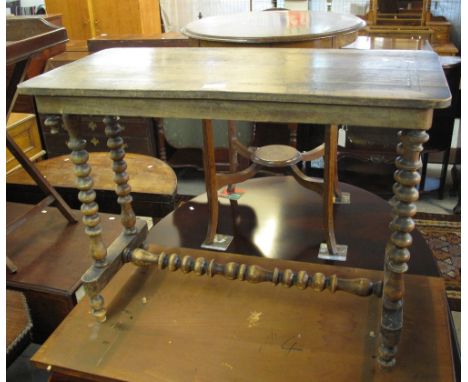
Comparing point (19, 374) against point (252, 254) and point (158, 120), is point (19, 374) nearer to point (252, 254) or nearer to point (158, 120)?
point (252, 254)

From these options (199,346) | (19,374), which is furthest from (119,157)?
(19,374)

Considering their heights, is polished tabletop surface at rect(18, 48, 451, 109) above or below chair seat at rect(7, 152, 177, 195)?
above

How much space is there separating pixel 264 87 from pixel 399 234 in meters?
0.39

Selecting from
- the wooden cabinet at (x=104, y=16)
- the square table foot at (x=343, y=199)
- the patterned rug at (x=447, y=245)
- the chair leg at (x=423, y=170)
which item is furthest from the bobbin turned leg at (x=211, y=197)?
the wooden cabinet at (x=104, y=16)

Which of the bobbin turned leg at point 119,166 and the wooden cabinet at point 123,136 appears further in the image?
the wooden cabinet at point 123,136

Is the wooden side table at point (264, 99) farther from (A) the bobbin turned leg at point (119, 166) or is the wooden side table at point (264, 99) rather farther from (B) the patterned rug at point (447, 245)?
(B) the patterned rug at point (447, 245)

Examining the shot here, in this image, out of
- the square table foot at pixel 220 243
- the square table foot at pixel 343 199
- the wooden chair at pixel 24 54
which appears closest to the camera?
the wooden chair at pixel 24 54

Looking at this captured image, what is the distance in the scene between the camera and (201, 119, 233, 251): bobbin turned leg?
1.47 meters

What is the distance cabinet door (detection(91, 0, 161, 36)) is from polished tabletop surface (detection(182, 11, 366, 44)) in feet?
7.01

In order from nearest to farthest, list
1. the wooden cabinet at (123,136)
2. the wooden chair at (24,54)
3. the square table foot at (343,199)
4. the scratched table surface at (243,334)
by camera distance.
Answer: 1. the scratched table surface at (243,334)
2. the wooden chair at (24,54)
3. the square table foot at (343,199)
4. the wooden cabinet at (123,136)

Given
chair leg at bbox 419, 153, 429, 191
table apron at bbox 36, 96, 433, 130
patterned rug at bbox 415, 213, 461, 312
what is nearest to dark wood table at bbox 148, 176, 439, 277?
patterned rug at bbox 415, 213, 461, 312

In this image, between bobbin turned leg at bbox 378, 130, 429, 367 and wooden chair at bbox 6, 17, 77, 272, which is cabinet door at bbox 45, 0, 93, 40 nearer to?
wooden chair at bbox 6, 17, 77, 272

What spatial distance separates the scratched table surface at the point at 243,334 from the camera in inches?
40.0

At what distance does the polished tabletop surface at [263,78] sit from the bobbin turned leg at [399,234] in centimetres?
10
